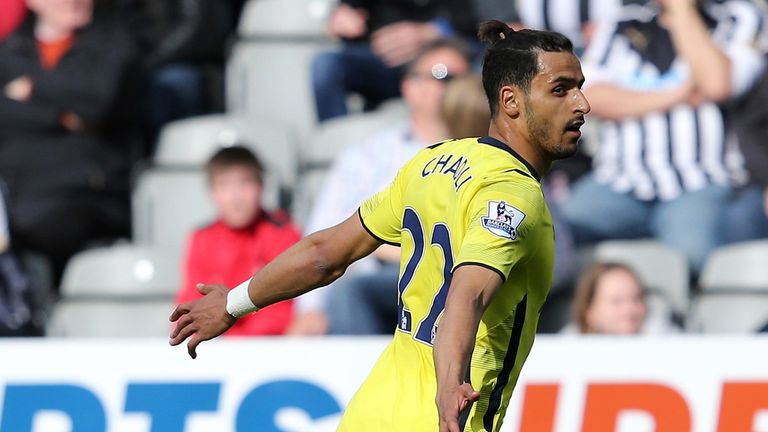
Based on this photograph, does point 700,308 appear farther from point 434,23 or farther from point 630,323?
point 434,23

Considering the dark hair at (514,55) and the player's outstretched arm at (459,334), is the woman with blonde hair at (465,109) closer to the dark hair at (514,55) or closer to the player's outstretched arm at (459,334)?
the dark hair at (514,55)

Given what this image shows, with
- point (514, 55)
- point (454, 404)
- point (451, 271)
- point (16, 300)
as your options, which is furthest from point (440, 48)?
point (454, 404)

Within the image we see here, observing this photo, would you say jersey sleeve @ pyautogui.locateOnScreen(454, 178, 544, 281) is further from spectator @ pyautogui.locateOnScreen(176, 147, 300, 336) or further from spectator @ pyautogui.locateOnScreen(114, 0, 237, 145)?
spectator @ pyautogui.locateOnScreen(114, 0, 237, 145)

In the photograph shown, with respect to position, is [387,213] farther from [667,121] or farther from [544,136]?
[667,121]

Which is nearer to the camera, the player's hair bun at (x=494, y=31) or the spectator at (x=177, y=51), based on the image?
the player's hair bun at (x=494, y=31)

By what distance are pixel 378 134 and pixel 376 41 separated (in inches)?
41.9

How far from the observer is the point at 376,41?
26.9 ft

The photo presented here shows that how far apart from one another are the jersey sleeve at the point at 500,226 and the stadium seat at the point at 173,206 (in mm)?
4607

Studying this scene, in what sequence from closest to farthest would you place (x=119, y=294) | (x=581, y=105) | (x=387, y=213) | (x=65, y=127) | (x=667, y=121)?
(x=581, y=105), (x=387, y=213), (x=119, y=294), (x=667, y=121), (x=65, y=127)


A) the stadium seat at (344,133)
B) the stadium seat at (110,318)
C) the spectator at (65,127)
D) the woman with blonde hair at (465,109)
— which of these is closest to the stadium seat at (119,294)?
the stadium seat at (110,318)

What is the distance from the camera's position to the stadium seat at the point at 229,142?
7.78 meters

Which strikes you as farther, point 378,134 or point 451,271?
point 378,134

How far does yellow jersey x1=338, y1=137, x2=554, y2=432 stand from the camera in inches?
124

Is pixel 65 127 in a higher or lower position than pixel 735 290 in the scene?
higher
